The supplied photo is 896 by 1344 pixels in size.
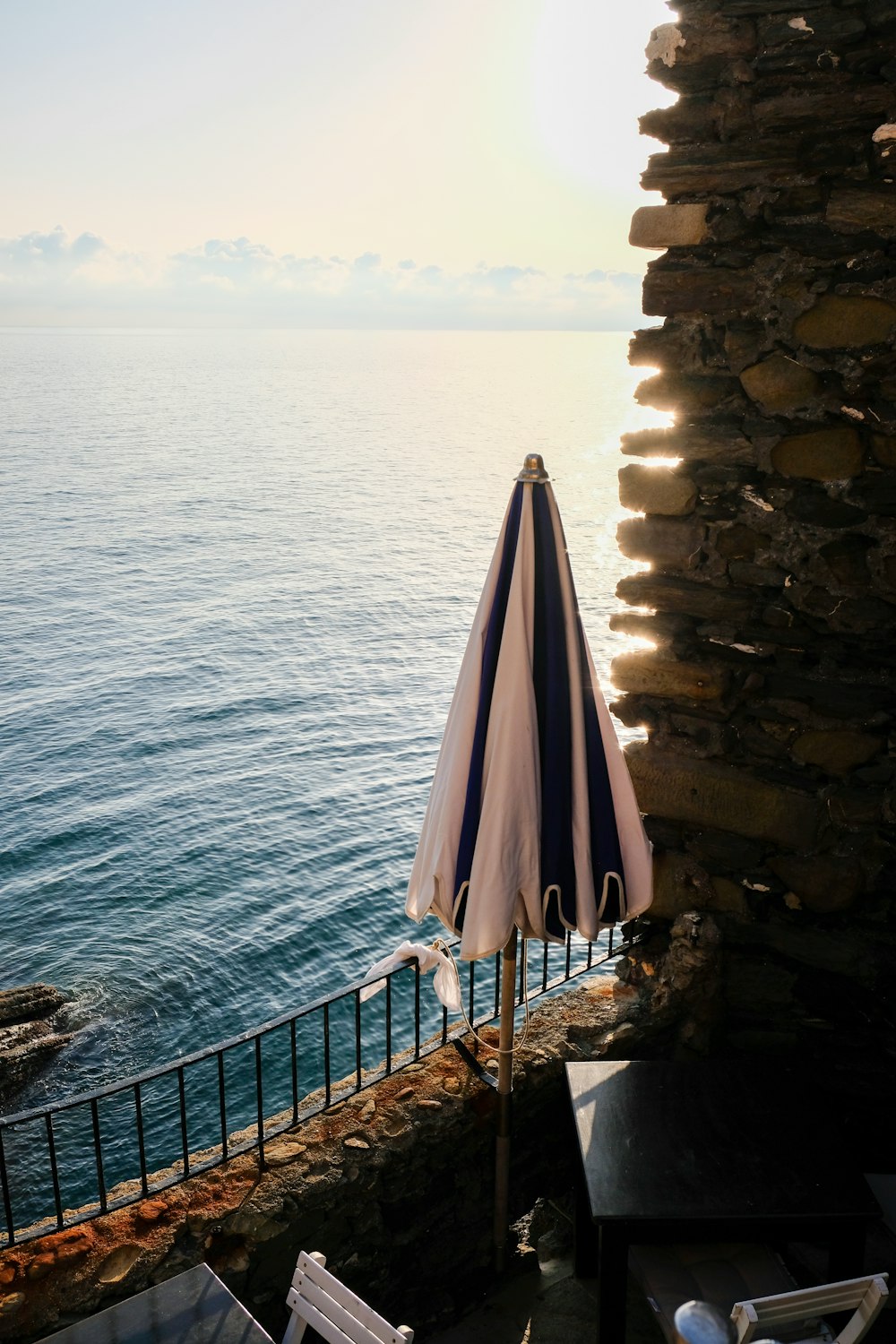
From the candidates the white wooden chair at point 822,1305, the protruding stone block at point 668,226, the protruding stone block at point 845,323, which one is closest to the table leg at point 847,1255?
the white wooden chair at point 822,1305

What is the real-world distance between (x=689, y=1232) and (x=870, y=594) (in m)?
2.38

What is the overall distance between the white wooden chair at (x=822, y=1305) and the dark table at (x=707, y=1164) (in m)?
0.30

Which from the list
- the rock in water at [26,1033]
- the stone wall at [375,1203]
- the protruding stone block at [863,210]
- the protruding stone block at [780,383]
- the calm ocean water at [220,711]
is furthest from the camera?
the calm ocean water at [220,711]

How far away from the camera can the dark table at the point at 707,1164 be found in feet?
11.5

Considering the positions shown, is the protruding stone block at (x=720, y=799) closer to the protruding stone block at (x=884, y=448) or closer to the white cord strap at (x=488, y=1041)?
the white cord strap at (x=488, y=1041)

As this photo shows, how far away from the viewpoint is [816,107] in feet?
13.0

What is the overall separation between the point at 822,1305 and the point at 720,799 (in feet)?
6.32

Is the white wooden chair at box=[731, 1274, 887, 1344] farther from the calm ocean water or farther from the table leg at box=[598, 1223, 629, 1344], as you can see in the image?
the calm ocean water

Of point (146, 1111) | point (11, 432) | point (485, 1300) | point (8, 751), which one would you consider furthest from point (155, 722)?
A: point (11, 432)

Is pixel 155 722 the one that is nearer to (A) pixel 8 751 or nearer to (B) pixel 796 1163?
(A) pixel 8 751

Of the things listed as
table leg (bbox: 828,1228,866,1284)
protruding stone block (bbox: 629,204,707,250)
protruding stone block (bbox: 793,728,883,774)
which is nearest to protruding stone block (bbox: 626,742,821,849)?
protruding stone block (bbox: 793,728,883,774)

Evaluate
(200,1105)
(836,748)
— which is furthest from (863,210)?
(200,1105)

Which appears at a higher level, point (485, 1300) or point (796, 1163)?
point (796, 1163)

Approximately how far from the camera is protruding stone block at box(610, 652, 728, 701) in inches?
177
